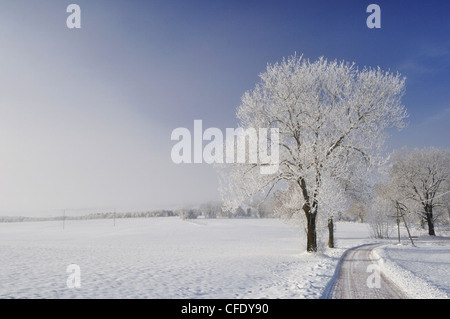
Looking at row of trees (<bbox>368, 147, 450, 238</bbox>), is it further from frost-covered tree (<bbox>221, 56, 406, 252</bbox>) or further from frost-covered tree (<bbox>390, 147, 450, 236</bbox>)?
frost-covered tree (<bbox>221, 56, 406, 252</bbox>)

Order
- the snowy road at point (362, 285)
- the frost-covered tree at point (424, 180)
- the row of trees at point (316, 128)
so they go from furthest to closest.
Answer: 1. the frost-covered tree at point (424, 180)
2. the row of trees at point (316, 128)
3. the snowy road at point (362, 285)

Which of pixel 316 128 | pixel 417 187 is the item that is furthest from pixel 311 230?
pixel 417 187

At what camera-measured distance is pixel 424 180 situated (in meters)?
48.8

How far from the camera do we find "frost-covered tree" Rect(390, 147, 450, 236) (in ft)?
156

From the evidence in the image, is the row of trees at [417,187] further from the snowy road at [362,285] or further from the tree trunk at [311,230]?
the snowy road at [362,285]

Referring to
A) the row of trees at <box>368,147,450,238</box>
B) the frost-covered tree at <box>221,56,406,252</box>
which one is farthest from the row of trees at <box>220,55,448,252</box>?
the row of trees at <box>368,147,450,238</box>

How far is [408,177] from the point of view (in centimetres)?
4931

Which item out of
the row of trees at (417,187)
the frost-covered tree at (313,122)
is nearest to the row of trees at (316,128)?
the frost-covered tree at (313,122)

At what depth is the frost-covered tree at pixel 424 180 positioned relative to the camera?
4747 cm

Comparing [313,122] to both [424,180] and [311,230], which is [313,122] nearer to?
[311,230]

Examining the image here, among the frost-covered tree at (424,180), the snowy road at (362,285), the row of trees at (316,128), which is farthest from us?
the frost-covered tree at (424,180)
